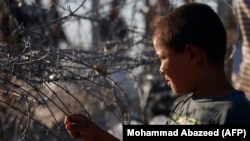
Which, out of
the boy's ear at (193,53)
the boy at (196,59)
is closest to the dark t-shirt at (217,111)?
the boy at (196,59)

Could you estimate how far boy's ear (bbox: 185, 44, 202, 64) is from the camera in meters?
2.58

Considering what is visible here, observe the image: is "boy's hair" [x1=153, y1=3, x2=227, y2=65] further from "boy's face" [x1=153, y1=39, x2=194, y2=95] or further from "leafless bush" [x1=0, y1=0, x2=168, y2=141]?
"leafless bush" [x1=0, y1=0, x2=168, y2=141]

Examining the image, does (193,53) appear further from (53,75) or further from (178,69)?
(53,75)

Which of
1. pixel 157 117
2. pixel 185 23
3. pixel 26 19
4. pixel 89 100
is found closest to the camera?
pixel 185 23

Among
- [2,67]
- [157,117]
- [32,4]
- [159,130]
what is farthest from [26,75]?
[157,117]

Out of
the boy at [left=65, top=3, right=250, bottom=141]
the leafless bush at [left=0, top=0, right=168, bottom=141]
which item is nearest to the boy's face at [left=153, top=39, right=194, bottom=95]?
the boy at [left=65, top=3, right=250, bottom=141]

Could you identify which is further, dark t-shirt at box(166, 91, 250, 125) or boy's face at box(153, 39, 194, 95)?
boy's face at box(153, 39, 194, 95)

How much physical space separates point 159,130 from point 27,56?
0.68 meters

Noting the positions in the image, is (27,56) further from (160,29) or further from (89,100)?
(89,100)

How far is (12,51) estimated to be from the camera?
2928 mm

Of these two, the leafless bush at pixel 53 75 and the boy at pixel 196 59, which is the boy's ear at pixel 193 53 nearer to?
the boy at pixel 196 59

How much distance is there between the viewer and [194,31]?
255 centimetres

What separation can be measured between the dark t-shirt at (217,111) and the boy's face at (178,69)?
0.07 meters

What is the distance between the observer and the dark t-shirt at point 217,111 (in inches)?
97.0
